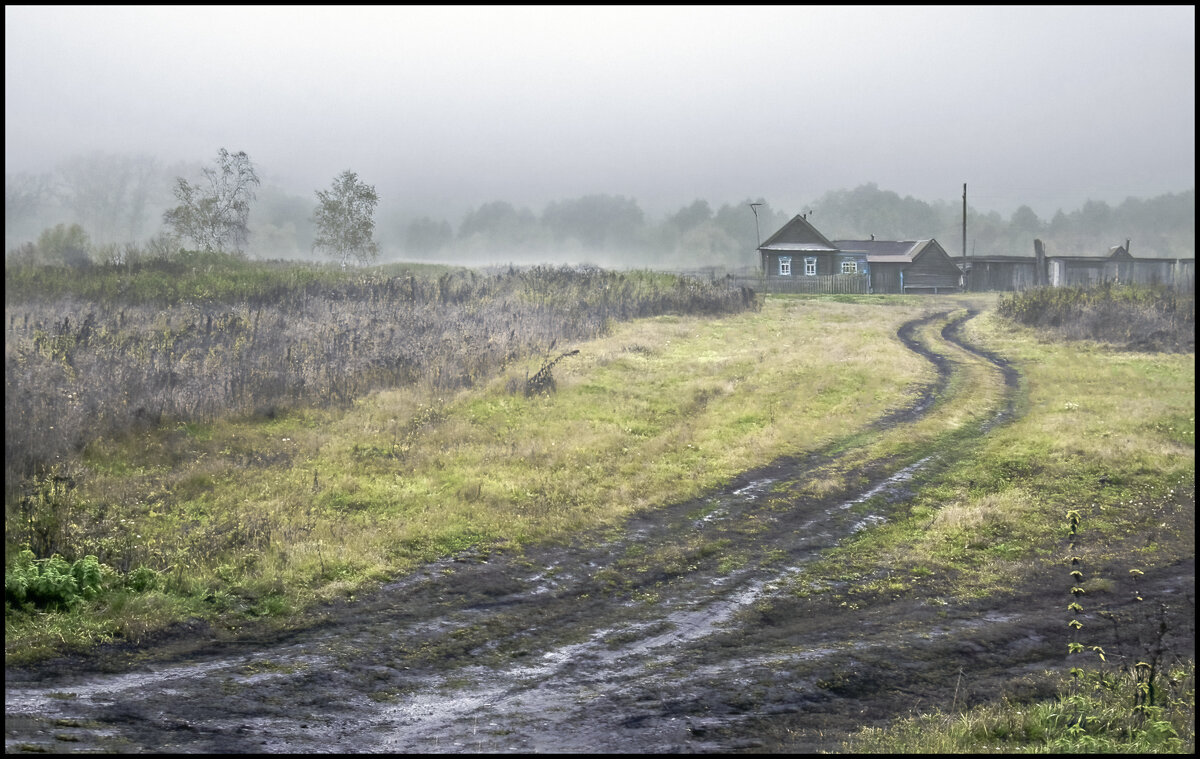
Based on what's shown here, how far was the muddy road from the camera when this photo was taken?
555cm

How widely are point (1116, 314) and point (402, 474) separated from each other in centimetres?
2383

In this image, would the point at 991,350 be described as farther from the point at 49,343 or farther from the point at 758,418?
the point at 49,343

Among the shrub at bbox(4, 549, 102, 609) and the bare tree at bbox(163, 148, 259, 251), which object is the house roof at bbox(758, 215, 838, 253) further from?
the shrub at bbox(4, 549, 102, 609)

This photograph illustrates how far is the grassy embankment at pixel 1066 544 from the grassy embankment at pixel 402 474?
3.20m

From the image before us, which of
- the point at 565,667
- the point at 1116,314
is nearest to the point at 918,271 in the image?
the point at 1116,314

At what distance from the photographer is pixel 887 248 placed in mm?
60906

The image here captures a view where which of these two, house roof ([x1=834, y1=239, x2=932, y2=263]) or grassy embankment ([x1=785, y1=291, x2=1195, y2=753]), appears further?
house roof ([x1=834, y1=239, x2=932, y2=263])

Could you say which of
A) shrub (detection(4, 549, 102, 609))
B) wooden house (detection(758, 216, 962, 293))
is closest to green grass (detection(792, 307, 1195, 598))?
shrub (detection(4, 549, 102, 609))

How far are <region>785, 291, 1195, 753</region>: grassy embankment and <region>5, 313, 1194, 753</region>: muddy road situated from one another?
356 mm

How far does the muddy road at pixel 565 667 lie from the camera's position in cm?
555

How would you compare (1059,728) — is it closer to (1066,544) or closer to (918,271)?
(1066,544)

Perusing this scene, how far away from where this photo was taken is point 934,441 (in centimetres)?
1468

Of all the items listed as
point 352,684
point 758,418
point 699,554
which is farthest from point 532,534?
point 758,418

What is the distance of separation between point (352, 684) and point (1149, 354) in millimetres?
23362
